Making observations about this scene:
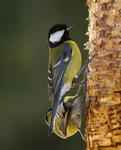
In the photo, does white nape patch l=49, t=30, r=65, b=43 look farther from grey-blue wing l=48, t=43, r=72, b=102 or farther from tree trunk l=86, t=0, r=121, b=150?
tree trunk l=86, t=0, r=121, b=150

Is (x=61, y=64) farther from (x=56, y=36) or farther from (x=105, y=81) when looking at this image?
(x=105, y=81)

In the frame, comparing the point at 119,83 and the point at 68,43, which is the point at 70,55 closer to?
the point at 68,43

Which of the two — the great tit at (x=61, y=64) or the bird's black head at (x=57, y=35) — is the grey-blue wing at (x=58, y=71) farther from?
the bird's black head at (x=57, y=35)

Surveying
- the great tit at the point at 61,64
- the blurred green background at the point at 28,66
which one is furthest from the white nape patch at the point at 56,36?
the blurred green background at the point at 28,66

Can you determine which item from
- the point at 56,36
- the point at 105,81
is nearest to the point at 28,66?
the point at 56,36

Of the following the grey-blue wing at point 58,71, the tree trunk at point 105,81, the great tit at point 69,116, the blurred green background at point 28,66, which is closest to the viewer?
the tree trunk at point 105,81

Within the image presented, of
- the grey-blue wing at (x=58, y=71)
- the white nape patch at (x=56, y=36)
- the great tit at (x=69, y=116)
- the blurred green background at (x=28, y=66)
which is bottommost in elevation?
the blurred green background at (x=28, y=66)

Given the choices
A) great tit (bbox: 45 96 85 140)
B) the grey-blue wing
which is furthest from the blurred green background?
the grey-blue wing
